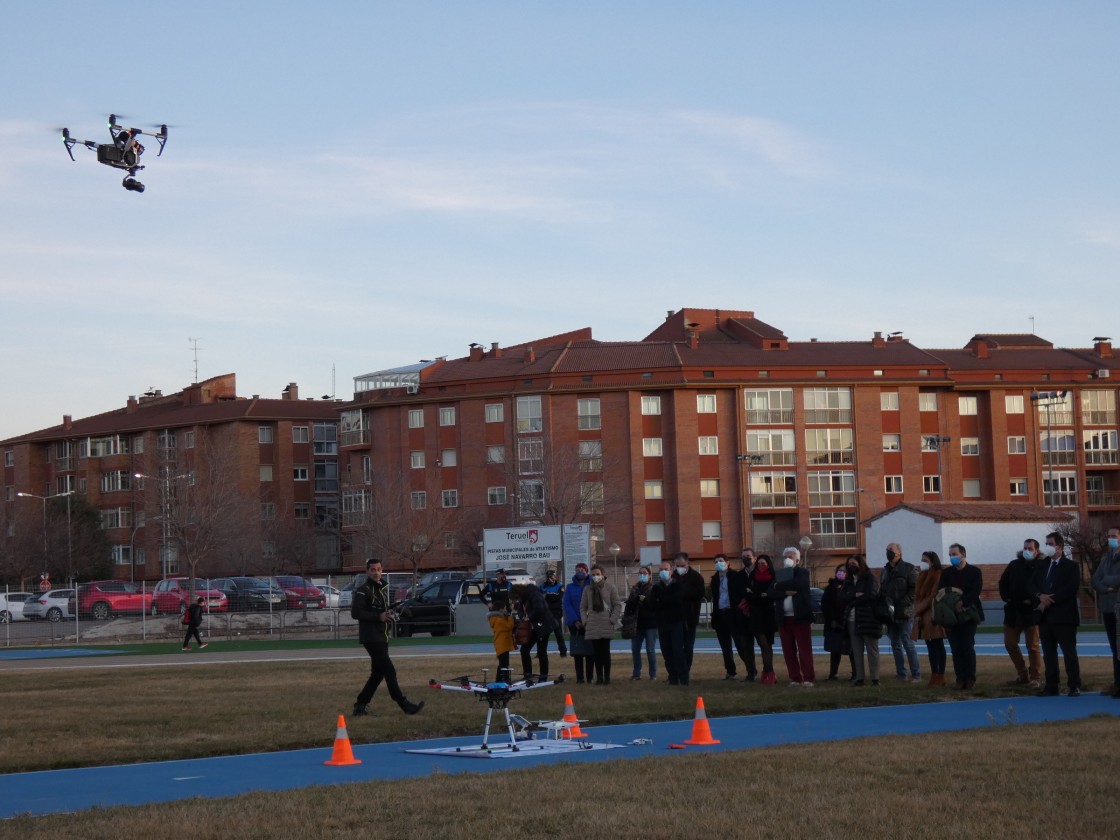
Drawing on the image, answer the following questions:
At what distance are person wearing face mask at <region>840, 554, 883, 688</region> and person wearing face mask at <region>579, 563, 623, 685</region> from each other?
369 cm

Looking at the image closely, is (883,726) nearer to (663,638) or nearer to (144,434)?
(663,638)

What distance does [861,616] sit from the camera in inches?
830

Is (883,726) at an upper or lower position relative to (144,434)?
lower

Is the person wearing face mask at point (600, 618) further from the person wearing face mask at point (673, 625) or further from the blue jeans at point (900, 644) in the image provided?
the blue jeans at point (900, 644)

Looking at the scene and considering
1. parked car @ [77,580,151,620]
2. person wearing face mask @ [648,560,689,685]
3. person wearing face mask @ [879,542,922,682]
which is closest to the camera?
person wearing face mask @ [879,542,922,682]

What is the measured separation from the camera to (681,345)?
9819 centimetres

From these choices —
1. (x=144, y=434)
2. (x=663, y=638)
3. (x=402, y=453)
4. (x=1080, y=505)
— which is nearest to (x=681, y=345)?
(x=402, y=453)

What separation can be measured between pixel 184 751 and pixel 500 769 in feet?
14.2

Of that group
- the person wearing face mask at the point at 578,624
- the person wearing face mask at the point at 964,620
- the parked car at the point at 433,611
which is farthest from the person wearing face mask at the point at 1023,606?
the parked car at the point at 433,611

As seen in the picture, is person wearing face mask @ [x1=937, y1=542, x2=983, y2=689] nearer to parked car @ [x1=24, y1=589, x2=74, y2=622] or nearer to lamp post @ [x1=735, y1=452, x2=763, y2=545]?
parked car @ [x1=24, y1=589, x2=74, y2=622]

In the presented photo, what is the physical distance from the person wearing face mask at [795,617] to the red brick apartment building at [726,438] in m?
64.4

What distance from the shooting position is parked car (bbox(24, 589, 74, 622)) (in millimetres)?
61562

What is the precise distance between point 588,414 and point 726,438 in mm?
8885

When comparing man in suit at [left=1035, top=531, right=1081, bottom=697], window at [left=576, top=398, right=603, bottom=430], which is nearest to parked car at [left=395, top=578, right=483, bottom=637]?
man in suit at [left=1035, top=531, right=1081, bottom=697]
